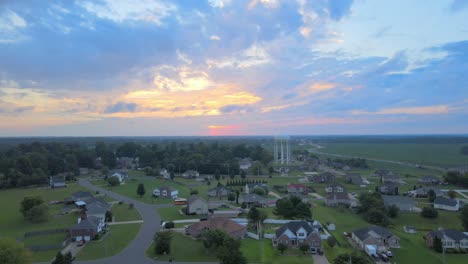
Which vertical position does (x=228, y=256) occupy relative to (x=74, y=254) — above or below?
above

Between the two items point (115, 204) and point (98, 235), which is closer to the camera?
point (98, 235)

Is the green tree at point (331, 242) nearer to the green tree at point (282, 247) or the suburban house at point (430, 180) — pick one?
the green tree at point (282, 247)

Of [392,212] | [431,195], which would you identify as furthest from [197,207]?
[431,195]

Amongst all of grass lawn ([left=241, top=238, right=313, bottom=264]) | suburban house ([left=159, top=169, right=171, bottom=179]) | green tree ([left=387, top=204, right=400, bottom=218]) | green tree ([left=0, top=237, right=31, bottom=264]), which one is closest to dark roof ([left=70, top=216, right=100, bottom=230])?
green tree ([left=0, top=237, right=31, bottom=264])

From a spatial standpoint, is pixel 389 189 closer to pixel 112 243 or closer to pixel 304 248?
pixel 304 248

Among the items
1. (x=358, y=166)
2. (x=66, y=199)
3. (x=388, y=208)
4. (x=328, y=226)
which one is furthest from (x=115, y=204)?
(x=358, y=166)

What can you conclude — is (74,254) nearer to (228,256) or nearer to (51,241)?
(51,241)

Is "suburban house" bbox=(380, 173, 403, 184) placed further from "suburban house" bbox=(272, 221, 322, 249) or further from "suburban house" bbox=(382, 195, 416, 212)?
"suburban house" bbox=(272, 221, 322, 249)
